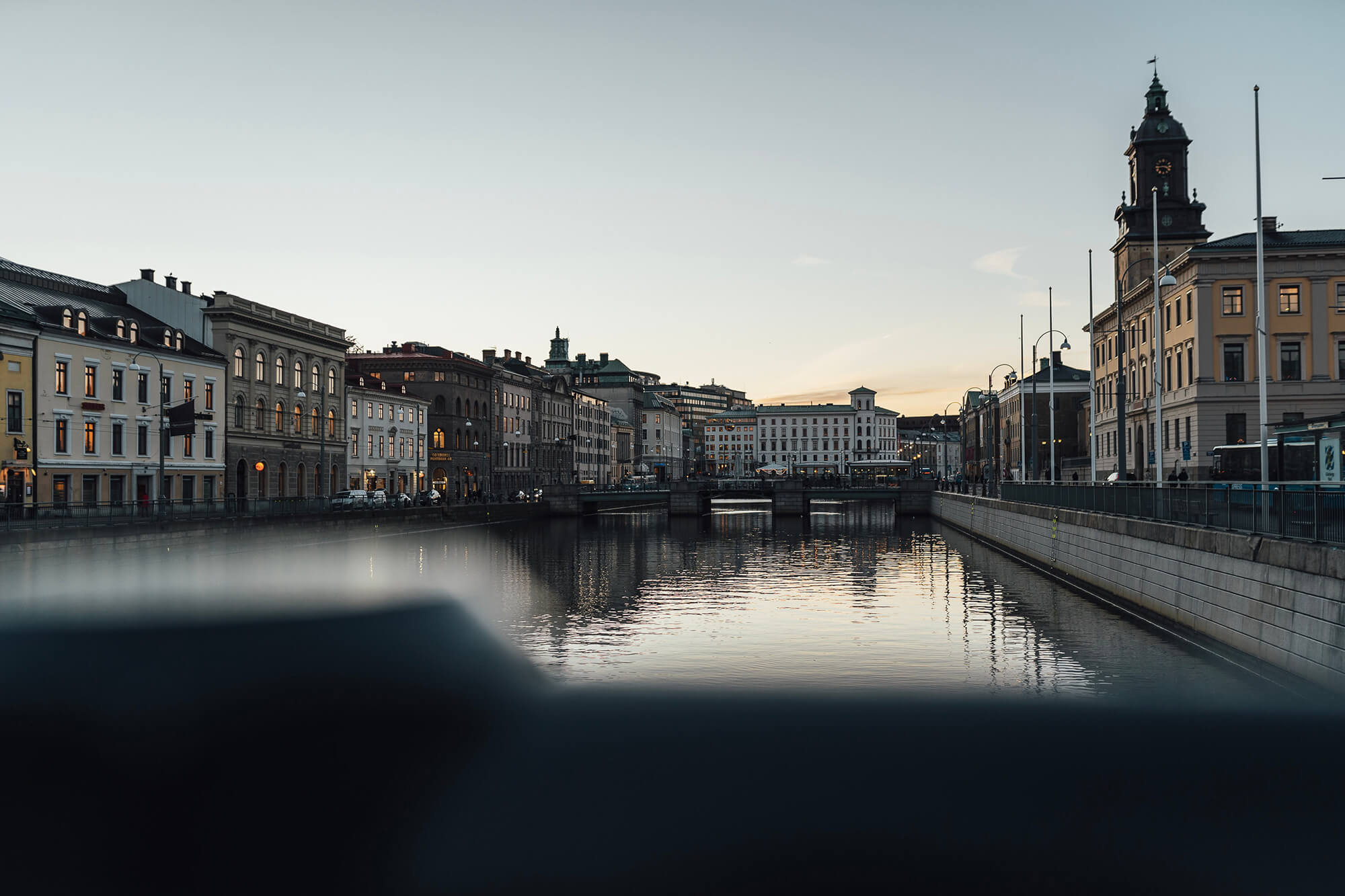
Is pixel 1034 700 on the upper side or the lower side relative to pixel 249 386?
lower

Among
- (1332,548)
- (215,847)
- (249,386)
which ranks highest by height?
(249,386)

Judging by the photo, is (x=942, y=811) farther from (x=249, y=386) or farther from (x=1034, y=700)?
(x=249, y=386)

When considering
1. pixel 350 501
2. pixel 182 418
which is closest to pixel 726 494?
pixel 350 501

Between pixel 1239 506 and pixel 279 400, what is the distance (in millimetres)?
76745

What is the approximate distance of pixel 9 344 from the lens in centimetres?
6003

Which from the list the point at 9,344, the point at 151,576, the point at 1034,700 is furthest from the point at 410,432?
the point at 1034,700

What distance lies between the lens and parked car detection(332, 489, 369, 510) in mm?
78875

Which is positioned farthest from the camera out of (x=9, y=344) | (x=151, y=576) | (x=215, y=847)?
(x=9, y=344)

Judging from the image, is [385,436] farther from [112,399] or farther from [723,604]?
[723,604]

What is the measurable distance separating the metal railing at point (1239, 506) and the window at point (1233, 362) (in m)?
38.2

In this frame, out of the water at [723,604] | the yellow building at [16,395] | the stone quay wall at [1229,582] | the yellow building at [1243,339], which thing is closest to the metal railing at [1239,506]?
the stone quay wall at [1229,582]

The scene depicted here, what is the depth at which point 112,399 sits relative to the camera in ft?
225

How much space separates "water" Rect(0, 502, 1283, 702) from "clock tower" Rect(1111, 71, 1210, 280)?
49.5 m

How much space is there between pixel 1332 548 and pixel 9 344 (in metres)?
61.3
